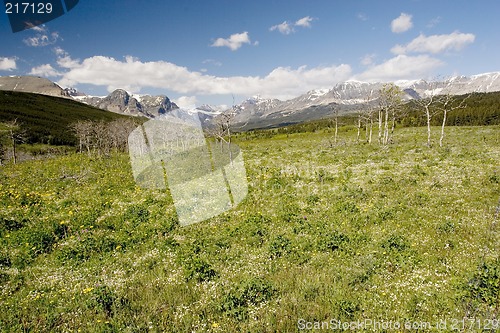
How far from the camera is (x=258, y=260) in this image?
1127cm


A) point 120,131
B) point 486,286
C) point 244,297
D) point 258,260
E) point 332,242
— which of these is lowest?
point 258,260

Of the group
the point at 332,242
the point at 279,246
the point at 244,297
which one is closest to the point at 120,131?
the point at 279,246

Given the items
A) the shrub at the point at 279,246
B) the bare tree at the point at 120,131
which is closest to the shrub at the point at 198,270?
the shrub at the point at 279,246

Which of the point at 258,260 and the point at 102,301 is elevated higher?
the point at 102,301

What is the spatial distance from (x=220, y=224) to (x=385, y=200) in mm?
10005

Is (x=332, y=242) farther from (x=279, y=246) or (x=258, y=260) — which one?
(x=258, y=260)

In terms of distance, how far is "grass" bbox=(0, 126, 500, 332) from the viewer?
26.0ft

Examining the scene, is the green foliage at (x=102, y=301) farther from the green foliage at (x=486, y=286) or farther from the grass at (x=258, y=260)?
the green foliage at (x=486, y=286)

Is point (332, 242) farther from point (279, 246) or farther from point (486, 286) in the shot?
point (486, 286)

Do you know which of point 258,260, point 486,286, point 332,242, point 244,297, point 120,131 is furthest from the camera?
point 120,131

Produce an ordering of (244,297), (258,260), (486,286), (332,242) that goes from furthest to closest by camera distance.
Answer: (332,242)
(258,260)
(244,297)
(486,286)

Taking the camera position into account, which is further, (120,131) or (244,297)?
(120,131)

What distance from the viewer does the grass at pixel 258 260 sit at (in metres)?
7.94

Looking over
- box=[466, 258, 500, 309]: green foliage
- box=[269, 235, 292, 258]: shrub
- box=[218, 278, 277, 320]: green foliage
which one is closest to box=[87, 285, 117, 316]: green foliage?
box=[218, 278, 277, 320]: green foliage
